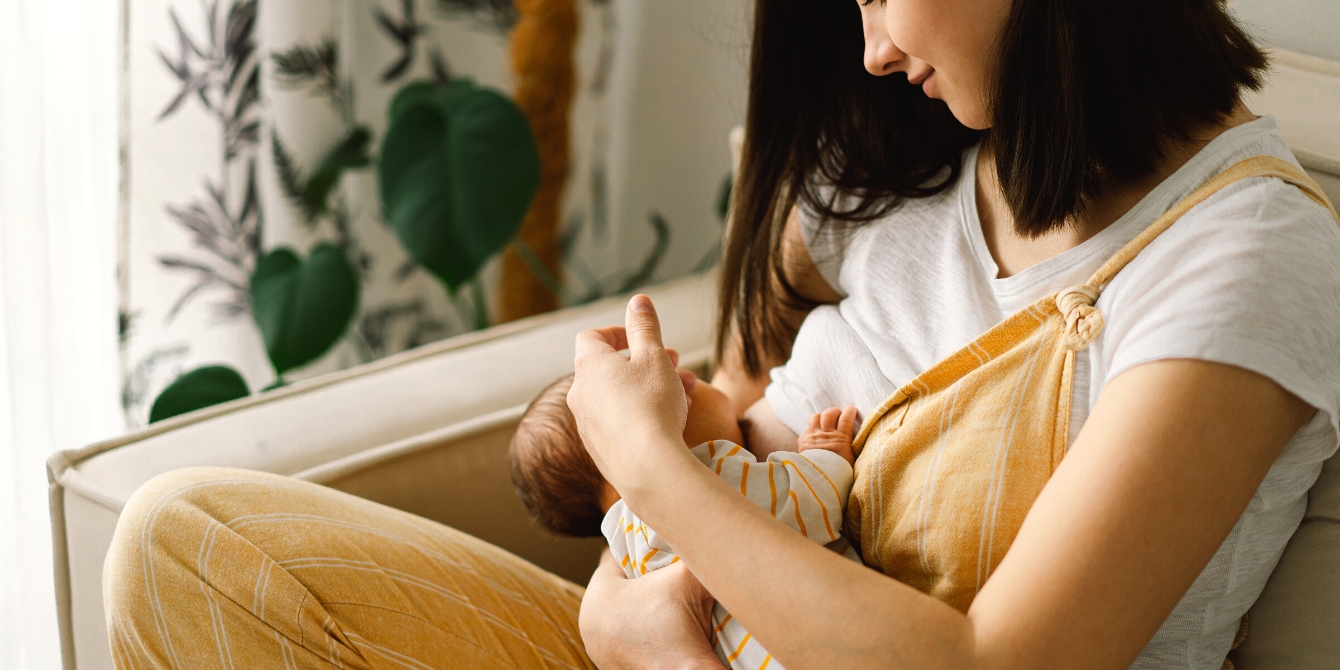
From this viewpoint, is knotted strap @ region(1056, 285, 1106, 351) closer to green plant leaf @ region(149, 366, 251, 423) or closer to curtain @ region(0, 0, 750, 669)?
curtain @ region(0, 0, 750, 669)

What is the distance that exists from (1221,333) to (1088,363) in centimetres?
12

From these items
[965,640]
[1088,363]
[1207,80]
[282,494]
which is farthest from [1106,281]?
[282,494]

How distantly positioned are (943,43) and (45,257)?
121 centimetres

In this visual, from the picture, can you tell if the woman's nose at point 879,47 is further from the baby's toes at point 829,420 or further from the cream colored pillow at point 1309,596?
the cream colored pillow at point 1309,596

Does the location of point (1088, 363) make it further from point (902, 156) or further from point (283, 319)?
point (283, 319)

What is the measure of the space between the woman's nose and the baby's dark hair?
0.44 meters

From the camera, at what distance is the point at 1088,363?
0.71 meters

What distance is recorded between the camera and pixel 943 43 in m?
0.76

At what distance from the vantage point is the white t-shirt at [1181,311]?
609 mm

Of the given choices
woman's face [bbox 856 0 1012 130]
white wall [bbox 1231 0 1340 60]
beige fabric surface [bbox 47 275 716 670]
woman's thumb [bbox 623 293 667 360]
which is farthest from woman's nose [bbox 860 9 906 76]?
beige fabric surface [bbox 47 275 716 670]

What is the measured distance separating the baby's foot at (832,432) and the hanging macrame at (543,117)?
1.24m

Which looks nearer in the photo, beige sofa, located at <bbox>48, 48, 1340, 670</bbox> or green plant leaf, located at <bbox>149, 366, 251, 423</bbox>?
beige sofa, located at <bbox>48, 48, 1340, 670</bbox>

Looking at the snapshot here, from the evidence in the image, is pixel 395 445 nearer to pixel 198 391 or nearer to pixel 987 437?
pixel 198 391

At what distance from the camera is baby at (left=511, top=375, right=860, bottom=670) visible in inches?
31.5
